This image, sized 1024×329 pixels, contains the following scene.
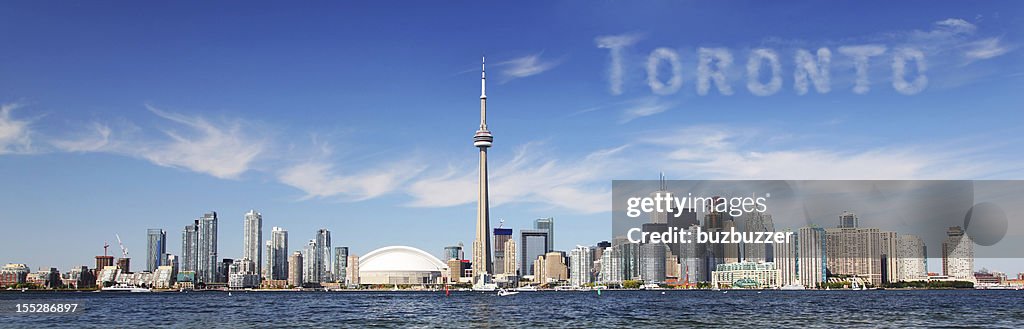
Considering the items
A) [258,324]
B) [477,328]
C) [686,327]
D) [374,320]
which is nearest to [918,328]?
[686,327]

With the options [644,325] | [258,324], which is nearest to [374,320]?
[258,324]

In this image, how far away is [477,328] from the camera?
Answer: 75.1 metres

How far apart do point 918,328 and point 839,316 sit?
17.2 metres

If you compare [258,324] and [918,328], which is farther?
[258,324]

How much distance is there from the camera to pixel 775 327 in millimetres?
73188

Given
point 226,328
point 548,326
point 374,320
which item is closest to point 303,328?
point 226,328

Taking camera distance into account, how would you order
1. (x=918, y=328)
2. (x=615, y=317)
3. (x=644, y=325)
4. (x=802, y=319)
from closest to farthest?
(x=918, y=328) < (x=644, y=325) < (x=802, y=319) < (x=615, y=317)

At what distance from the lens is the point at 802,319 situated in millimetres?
85312

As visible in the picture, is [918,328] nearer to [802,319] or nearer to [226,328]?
[802,319]

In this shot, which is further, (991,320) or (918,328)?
(991,320)

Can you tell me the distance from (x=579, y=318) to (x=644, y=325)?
1289 cm

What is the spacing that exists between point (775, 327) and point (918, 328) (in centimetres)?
1040

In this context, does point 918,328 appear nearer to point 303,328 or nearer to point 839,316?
point 839,316

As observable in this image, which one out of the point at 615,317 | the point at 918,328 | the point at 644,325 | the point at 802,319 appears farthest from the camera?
the point at 615,317
